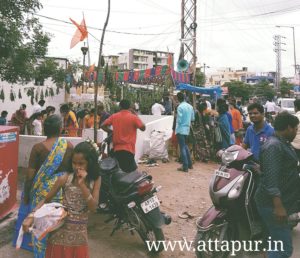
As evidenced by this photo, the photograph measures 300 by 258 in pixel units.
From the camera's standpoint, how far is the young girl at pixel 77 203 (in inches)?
99.6

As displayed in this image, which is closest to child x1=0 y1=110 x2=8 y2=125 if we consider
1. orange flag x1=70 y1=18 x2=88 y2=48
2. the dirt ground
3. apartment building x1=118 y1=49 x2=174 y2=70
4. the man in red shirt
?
orange flag x1=70 y1=18 x2=88 y2=48

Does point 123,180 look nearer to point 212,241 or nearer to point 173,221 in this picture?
point 212,241

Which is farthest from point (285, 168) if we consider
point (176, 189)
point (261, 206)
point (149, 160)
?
point (149, 160)

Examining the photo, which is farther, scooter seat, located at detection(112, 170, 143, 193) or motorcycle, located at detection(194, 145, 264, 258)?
scooter seat, located at detection(112, 170, 143, 193)

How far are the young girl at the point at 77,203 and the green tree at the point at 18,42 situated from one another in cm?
440

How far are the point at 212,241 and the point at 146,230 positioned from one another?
0.74 m

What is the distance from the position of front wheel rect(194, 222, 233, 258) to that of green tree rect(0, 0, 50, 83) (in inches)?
186

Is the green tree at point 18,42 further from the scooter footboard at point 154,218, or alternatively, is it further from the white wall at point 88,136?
the scooter footboard at point 154,218

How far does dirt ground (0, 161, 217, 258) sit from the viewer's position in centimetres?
397

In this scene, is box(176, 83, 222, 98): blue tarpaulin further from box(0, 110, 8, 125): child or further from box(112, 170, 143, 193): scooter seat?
box(112, 170, 143, 193): scooter seat

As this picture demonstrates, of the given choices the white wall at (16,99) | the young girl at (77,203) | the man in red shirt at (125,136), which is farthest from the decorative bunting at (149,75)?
the young girl at (77,203)

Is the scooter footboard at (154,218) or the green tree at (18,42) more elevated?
the green tree at (18,42)

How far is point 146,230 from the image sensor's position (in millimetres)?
3900

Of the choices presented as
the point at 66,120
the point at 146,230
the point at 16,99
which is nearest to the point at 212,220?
the point at 146,230
